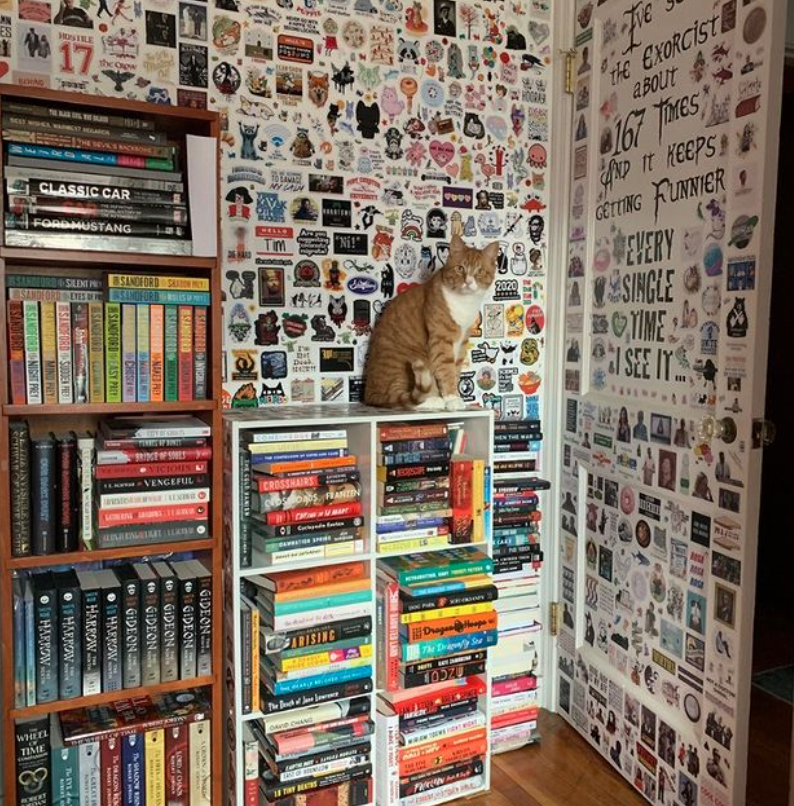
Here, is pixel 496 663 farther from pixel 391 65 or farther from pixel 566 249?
pixel 391 65

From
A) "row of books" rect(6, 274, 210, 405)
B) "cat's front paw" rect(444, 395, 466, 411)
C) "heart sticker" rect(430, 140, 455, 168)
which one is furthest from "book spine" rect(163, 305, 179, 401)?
"heart sticker" rect(430, 140, 455, 168)

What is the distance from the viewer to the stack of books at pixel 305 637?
186cm

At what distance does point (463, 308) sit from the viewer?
2133 millimetres

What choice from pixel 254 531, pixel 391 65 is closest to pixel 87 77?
pixel 391 65

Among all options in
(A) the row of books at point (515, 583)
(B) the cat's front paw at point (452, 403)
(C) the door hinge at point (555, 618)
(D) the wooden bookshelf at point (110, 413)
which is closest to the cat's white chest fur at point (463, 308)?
(B) the cat's front paw at point (452, 403)

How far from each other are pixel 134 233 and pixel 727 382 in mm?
1320

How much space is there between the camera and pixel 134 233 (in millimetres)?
1679

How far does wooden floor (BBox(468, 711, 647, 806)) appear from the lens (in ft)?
6.88

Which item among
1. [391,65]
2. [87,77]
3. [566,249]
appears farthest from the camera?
[566,249]

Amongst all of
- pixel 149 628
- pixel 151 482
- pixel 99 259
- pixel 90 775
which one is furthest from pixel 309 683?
pixel 99 259

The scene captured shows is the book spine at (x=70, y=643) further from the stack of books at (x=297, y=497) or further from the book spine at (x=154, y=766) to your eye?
the stack of books at (x=297, y=497)

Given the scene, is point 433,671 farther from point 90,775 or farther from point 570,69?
point 570,69

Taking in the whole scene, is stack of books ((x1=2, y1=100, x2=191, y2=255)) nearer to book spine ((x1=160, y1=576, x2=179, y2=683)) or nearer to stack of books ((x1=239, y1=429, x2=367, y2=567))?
stack of books ((x1=239, y1=429, x2=367, y2=567))

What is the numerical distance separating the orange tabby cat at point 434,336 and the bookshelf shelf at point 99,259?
0.57 meters
